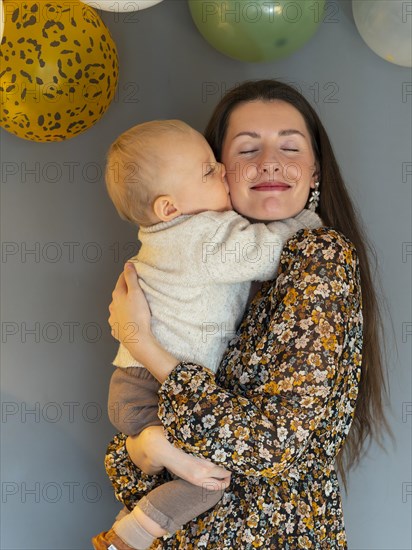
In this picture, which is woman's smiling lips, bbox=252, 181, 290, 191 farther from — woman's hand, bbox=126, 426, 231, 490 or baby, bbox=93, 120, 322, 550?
woman's hand, bbox=126, 426, 231, 490

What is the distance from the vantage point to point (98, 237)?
6.84 feet

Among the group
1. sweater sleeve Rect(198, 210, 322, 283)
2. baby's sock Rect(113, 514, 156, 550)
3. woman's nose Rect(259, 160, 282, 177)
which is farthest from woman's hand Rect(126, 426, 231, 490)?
woman's nose Rect(259, 160, 282, 177)

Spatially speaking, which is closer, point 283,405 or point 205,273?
point 283,405

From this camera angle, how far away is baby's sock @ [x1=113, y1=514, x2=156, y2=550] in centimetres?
146

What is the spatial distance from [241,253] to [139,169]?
0.89 ft

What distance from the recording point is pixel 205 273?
1.42 metres

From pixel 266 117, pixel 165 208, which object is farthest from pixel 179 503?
pixel 266 117

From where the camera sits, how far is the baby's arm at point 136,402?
59.2 inches

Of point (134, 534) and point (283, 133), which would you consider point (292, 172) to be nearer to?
point (283, 133)

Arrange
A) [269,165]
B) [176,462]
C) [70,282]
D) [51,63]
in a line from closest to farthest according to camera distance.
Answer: [176,462] < [269,165] < [51,63] < [70,282]

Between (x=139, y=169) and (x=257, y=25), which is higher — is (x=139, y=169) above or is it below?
below

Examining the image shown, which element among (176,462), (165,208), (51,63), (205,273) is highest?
(51,63)

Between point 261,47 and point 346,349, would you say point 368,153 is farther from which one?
point 346,349

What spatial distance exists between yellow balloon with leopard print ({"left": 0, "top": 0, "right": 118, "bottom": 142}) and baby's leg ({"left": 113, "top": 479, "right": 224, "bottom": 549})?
0.91 m
